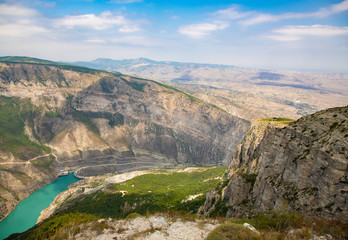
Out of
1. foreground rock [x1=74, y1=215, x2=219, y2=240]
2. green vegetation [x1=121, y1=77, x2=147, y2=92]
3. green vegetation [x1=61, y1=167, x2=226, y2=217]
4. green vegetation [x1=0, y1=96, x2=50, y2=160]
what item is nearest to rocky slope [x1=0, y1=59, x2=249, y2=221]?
green vegetation [x1=121, y1=77, x2=147, y2=92]

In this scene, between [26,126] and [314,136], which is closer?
[314,136]

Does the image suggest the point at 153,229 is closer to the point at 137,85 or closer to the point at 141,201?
the point at 141,201

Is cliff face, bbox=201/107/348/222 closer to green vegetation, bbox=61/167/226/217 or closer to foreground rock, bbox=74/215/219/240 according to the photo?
foreground rock, bbox=74/215/219/240

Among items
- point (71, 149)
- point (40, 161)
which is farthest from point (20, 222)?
point (71, 149)

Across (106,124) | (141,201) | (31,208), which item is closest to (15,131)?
(106,124)

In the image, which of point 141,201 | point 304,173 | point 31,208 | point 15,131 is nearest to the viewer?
point 304,173

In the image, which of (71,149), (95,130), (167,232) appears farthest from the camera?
(95,130)

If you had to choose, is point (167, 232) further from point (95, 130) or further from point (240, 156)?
point (95, 130)
